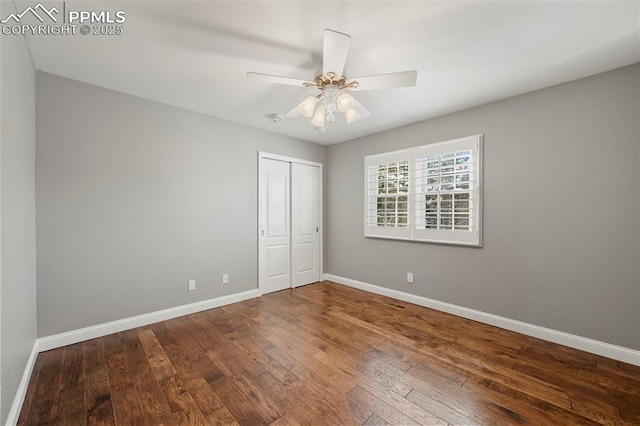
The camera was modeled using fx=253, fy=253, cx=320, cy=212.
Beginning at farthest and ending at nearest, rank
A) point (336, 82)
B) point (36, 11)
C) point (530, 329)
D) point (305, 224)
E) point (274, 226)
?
point (305, 224), point (274, 226), point (530, 329), point (336, 82), point (36, 11)

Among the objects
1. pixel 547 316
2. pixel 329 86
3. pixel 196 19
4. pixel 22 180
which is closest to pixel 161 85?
pixel 196 19

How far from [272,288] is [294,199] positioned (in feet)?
4.97

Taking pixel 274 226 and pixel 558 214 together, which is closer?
pixel 558 214

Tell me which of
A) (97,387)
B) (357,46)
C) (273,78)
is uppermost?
(357,46)

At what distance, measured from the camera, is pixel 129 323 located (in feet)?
9.04

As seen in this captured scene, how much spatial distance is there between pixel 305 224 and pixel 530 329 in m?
3.28

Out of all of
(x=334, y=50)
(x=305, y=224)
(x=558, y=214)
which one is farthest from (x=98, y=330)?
(x=558, y=214)

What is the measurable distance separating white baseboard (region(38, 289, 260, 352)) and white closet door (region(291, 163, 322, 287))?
1.08 m

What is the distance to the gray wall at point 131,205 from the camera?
238 centimetres

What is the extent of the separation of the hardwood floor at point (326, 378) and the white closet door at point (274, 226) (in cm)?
114

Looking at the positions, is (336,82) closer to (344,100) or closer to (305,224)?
(344,100)

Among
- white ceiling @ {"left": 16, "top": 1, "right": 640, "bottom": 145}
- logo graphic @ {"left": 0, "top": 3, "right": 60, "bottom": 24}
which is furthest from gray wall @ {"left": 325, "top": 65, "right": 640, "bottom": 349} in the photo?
logo graphic @ {"left": 0, "top": 3, "right": 60, "bottom": 24}

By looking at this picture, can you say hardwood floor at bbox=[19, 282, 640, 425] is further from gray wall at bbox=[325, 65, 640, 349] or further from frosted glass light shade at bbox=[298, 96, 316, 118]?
frosted glass light shade at bbox=[298, 96, 316, 118]

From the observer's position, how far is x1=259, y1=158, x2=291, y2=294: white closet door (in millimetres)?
3965
